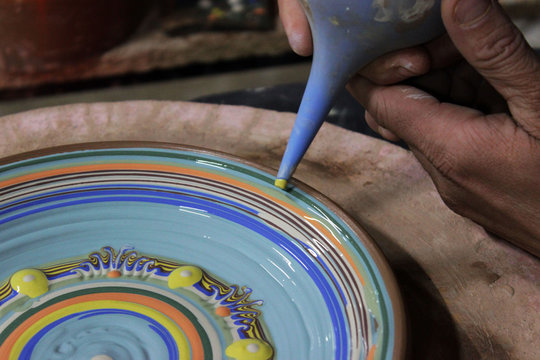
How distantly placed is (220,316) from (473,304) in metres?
0.28

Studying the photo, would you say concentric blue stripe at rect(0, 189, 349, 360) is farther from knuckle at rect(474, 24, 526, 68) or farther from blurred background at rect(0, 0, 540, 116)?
→ blurred background at rect(0, 0, 540, 116)

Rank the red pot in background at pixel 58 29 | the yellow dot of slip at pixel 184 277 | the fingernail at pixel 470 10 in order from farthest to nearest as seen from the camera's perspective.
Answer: the red pot in background at pixel 58 29 → the yellow dot of slip at pixel 184 277 → the fingernail at pixel 470 10

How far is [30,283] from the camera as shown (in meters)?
0.65

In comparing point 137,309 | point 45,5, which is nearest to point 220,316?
point 137,309

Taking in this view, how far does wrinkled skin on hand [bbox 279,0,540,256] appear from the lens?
602 millimetres

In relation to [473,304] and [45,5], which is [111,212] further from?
[45,5]

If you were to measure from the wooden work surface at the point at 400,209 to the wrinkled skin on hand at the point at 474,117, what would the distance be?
5 centimetres

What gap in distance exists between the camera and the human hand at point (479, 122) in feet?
1.97

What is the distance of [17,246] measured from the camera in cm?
70

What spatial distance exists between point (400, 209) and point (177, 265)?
306 millimetres

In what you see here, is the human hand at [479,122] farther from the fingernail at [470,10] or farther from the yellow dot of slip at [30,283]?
the yellow dot of slip at [30,283]

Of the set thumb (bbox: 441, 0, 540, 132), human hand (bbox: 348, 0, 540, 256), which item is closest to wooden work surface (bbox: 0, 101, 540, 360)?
human hand (bbox: 348, 0, 540, 256)

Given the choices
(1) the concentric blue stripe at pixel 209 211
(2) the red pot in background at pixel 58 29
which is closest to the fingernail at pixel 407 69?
(1) the concentric blue stripe at pixel 209 211

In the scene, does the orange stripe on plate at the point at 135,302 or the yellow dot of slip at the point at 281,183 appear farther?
the yellow dot of slip at the point at 281,183
